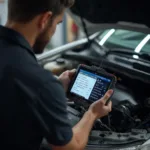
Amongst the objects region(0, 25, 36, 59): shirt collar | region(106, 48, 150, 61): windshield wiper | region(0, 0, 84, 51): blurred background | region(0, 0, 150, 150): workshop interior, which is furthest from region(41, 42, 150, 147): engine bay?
region(0, 0, 84, 51): blurred background

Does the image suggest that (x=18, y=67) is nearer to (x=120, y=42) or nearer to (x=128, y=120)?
(x=128, y=120)

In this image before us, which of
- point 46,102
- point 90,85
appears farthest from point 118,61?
point 46,102

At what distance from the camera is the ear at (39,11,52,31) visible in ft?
3.55

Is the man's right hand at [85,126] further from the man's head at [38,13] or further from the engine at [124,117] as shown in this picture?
the man's head at [38,13]

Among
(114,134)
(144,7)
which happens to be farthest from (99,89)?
(144,7)

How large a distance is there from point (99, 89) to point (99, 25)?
79cm

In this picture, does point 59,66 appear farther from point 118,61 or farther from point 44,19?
point 44,19

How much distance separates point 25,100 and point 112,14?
1104mm

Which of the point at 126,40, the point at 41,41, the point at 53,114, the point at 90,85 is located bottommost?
the point at 126,40

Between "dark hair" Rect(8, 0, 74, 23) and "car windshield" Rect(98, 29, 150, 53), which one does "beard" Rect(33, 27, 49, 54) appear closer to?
"dark hair" Rect(8, 0, 74, 23)

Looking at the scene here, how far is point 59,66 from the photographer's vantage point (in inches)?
87.0

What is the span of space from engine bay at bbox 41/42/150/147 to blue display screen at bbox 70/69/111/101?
94mm

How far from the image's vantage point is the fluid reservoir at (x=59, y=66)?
7.19ft

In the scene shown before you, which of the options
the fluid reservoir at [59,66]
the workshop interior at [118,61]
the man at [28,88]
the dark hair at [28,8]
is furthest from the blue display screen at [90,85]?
the fluid reservoir at [59,66]
